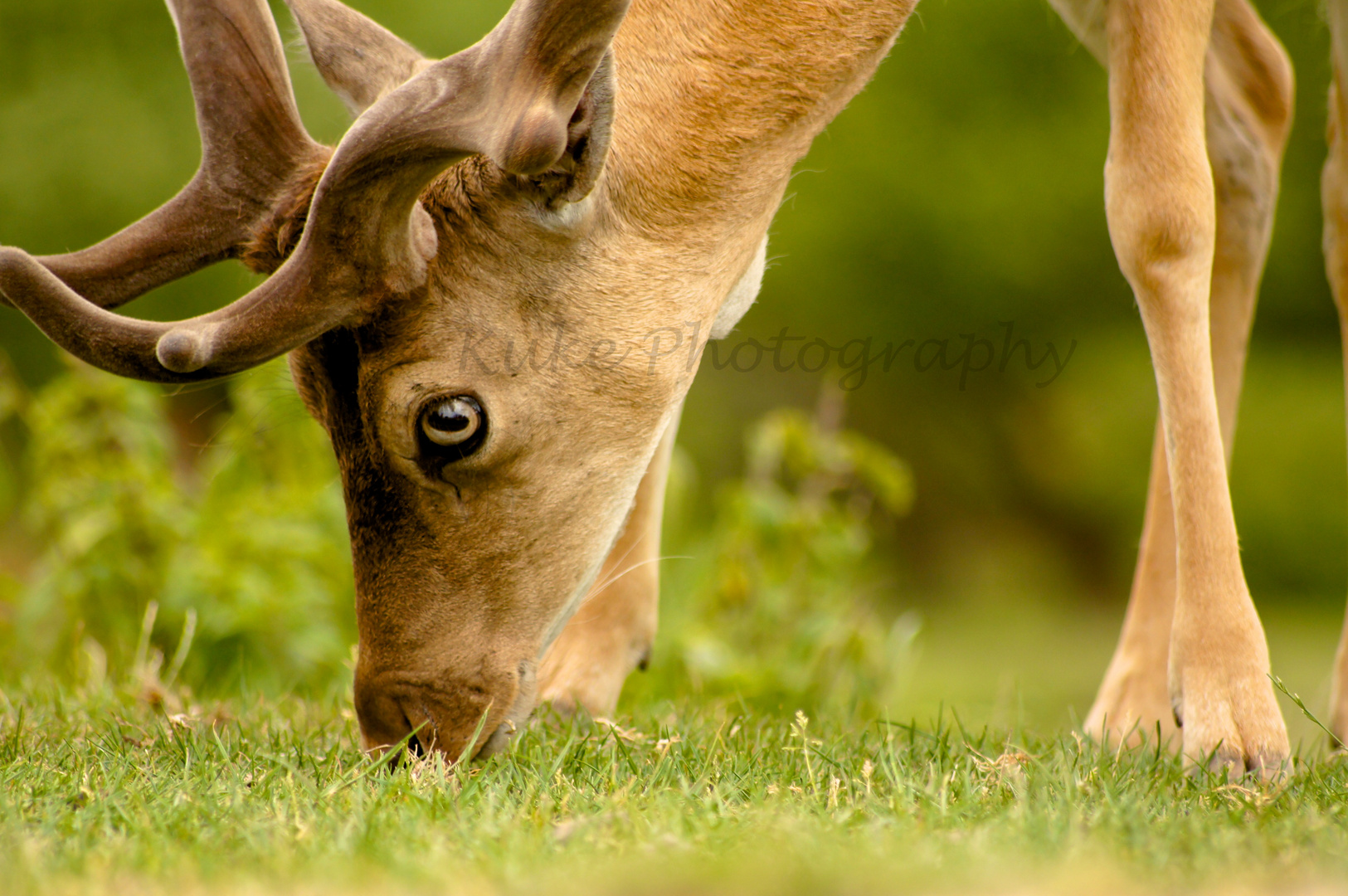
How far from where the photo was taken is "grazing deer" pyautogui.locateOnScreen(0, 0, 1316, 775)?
2.80 meters

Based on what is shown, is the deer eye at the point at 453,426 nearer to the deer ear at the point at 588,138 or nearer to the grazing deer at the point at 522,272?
the grazing deer at the point at 522,272

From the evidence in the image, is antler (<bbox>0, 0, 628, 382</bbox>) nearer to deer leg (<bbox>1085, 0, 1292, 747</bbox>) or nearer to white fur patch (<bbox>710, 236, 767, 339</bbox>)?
white fur patch (<bbox>710, 236, 767, 339</bbox>)

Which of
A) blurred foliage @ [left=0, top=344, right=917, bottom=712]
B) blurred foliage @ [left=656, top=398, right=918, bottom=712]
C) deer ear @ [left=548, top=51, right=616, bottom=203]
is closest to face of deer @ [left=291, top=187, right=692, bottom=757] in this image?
deer ear @ [left=548, top=51, right=616, bottom=203]

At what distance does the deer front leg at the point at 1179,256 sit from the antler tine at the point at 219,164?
2216 millimetres

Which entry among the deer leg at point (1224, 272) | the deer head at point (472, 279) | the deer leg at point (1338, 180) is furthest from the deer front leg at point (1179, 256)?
the deer leg at point (1338, 180)

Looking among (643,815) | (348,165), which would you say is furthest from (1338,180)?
(643,815)

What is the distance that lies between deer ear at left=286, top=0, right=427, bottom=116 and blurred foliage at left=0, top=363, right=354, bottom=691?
1.41 m

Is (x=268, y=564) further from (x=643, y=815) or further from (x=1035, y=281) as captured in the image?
(x=1035, y=281)

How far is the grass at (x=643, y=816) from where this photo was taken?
1.83 metres

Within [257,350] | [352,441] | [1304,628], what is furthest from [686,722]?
[1304,628]

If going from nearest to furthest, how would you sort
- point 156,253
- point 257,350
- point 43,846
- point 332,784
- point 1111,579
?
point 43,846, point 332,784, point 257,350, point 156,253, point 1111,579

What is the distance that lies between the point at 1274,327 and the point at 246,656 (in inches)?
479

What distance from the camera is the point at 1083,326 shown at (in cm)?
1375

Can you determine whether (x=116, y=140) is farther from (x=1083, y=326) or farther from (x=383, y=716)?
(x=1083, y=326)
